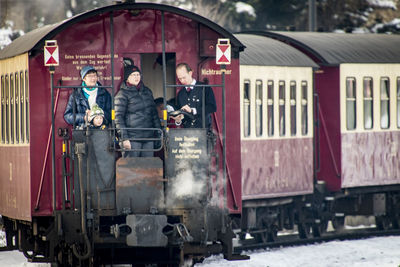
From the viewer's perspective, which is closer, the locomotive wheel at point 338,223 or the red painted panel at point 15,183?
the red painted panel at point 15,183

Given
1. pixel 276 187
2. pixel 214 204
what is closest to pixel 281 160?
pixel 276 187

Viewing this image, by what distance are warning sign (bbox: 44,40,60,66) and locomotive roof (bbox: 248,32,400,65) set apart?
27.1ft

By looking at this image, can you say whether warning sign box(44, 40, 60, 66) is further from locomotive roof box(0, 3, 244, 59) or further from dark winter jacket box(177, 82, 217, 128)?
dark winter jacket box(177, 82, 217, 128)

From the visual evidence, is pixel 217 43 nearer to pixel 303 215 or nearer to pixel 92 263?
pixel 92 263

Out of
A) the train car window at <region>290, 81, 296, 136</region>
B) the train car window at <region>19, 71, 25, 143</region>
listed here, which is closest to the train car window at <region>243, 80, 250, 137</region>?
the train car window at <region>290, 81, 296, 136</region>

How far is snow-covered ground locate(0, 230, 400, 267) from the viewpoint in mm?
18281

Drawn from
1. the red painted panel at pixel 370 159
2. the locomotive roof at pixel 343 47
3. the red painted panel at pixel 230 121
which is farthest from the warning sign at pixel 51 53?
the red painted panel at pixel 370 159

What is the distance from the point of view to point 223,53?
53.0 ft

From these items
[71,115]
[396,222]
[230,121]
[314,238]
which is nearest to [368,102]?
[396,222]

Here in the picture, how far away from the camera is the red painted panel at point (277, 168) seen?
2108cm

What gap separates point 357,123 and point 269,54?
2635 millimetres

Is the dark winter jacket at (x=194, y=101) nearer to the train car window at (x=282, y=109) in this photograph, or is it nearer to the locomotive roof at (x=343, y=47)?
the train car window at (x=282, y=109)

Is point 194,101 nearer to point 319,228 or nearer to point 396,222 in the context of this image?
point 319,228

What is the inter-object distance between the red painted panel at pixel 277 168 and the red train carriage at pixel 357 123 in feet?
1.92
